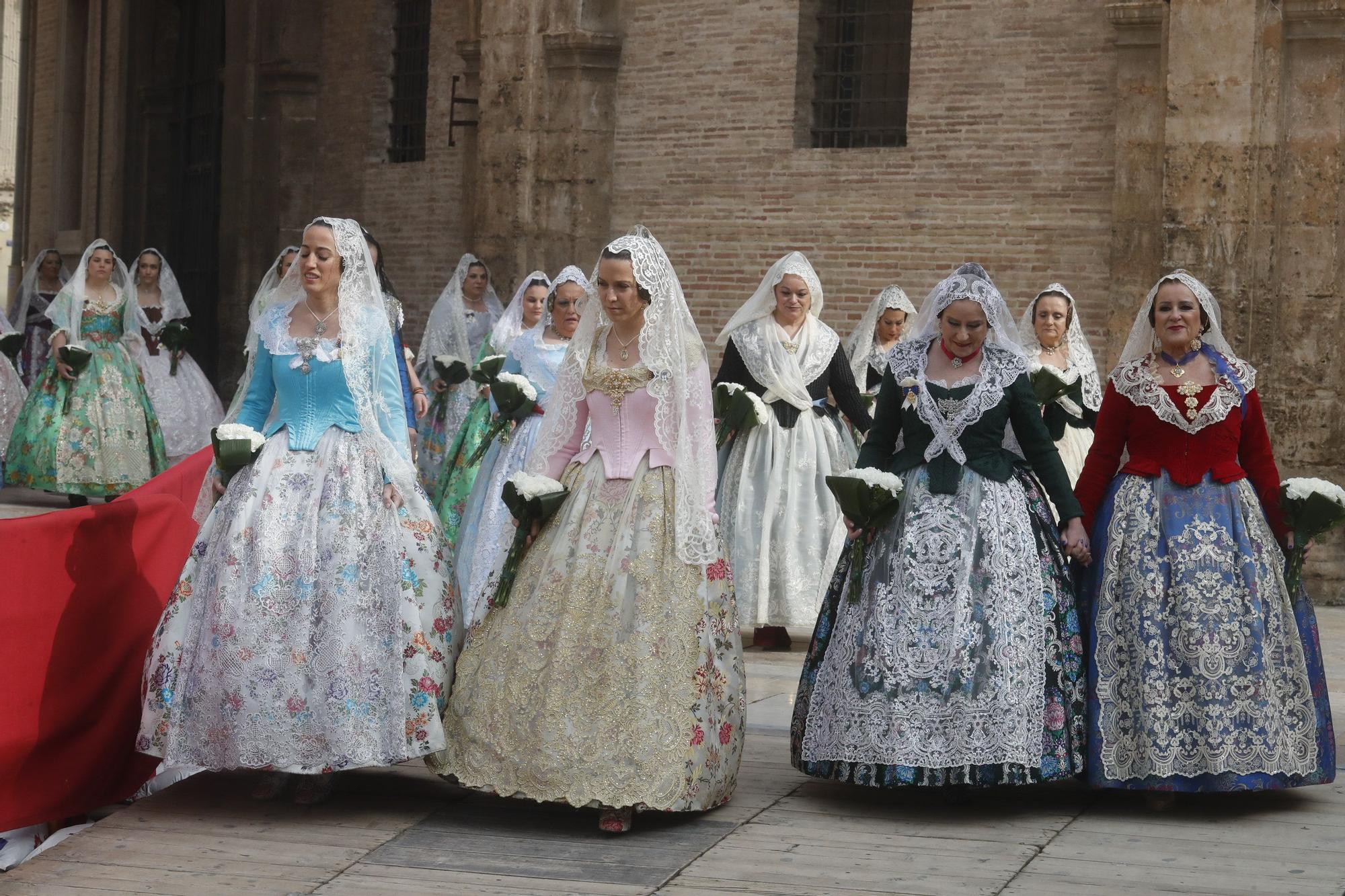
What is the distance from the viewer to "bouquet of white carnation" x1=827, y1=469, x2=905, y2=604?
5.73 m

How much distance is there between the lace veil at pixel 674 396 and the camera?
5680 mm

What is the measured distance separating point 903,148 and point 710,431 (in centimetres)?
825

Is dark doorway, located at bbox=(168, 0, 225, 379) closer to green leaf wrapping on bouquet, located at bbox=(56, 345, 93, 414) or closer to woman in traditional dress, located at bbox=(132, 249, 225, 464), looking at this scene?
woman in traditional dress, located at bbox=(132, 249, 225, 464)

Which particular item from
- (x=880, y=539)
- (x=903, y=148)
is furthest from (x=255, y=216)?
(x=880, y=539)

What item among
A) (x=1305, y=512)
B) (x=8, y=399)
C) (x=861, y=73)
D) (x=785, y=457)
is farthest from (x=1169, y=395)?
(x=8, y=399)

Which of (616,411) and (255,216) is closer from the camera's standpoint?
(616,411)

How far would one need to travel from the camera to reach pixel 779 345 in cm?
940

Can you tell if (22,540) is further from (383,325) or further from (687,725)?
(687,725)

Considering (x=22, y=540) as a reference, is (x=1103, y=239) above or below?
above

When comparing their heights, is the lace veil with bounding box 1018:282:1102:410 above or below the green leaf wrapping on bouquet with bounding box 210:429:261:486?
above

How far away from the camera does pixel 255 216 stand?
1992 cm

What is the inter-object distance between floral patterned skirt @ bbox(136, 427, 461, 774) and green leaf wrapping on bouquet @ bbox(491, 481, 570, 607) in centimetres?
26

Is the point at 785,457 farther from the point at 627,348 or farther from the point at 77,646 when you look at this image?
the point at 77,646

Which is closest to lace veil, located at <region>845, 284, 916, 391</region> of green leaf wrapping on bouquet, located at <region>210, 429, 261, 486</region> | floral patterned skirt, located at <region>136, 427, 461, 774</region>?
floral patterned skirt, located at <region>136, 427, 461, 774</region>
